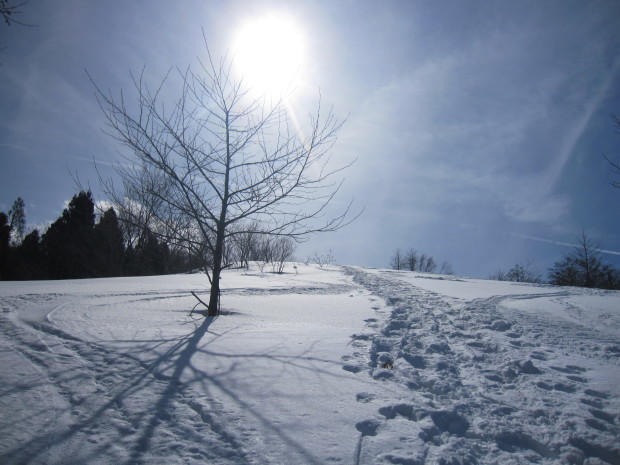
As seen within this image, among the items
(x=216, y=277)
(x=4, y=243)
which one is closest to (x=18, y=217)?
(x=4, y=243)

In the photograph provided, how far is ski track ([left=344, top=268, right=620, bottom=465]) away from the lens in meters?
1.39

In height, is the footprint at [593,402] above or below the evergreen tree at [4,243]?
below

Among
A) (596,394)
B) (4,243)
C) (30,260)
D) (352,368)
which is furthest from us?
(4,243)

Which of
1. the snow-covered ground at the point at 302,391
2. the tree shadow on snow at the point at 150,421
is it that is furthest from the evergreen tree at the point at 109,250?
the tree shadow on snow at the point at 150,421

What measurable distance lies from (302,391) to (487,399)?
115 cm

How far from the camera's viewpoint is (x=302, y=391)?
6.01 feet

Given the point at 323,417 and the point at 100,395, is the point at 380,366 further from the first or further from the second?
the point at 100,395

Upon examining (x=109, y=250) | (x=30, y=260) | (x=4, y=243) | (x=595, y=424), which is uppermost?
(x=4, y=243)

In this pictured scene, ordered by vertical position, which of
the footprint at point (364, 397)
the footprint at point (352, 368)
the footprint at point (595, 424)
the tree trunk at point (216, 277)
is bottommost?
Result: the footprint at point (595, 424)

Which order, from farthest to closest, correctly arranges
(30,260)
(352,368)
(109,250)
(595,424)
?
(30,260) < (109,250) < (352,368) < (595,424)

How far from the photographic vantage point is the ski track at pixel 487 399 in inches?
54.8

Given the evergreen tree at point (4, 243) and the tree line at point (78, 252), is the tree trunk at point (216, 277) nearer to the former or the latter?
the tree line at point (78, 252)

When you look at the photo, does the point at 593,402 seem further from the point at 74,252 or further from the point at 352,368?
the point at 74,252

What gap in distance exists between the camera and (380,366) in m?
2.39
